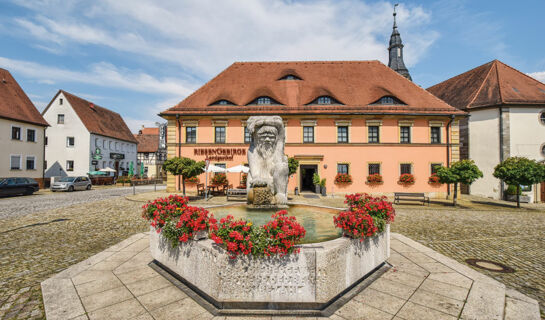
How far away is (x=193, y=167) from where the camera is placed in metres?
14.0

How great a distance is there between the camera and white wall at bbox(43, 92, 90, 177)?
93.0ft

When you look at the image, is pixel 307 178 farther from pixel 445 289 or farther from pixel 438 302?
pixel 438 302

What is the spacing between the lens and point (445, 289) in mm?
3736

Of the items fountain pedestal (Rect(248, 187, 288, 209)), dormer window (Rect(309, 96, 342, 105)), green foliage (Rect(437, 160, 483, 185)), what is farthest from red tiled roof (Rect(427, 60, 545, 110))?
fountain pedestal (Rect(248, 187, 288, 209))

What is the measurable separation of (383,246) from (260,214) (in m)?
2.53

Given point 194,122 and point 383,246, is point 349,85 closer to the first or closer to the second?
point 194,122

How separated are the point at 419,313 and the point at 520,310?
1.46 m

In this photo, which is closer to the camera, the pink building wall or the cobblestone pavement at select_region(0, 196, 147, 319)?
the cobblestone pavement at select_region(0, 196, 147, 319)

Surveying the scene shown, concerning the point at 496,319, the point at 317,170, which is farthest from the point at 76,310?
the point at 317,170

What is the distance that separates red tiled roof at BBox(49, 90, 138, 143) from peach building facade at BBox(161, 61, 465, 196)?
59.2ft

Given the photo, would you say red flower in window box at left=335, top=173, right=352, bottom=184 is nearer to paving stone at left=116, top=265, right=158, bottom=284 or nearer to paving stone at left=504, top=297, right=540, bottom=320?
paving stone at left=504, top=297, right=540, bottom=320

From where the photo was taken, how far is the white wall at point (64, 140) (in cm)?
2836

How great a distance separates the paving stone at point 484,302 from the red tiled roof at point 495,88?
21.6m

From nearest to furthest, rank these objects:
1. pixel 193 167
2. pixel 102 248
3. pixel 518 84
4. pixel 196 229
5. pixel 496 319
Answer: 1. pixel 496 319
2. pixel 196 229
3. pixel 102 248
4. pixel 193 167
5. pixel 518 84
